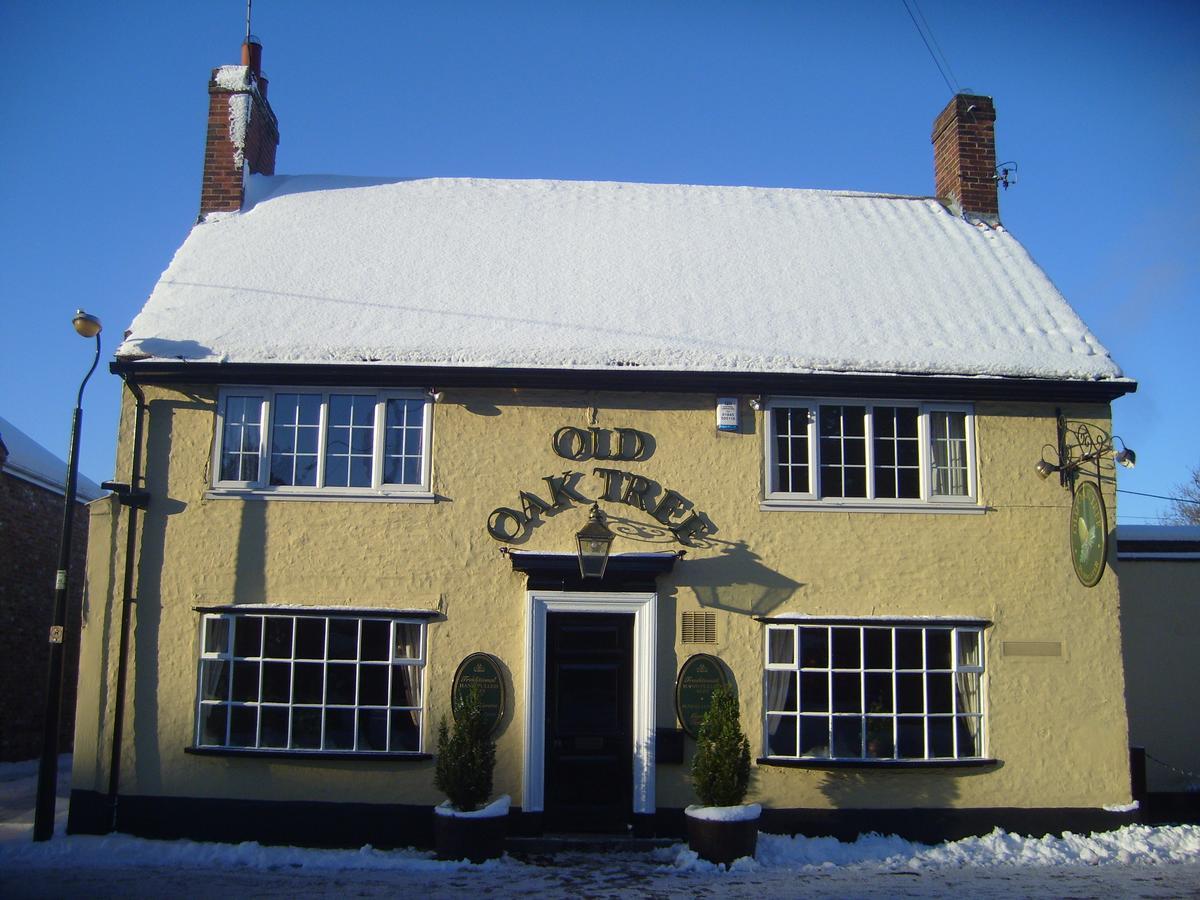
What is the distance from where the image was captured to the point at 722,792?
9203 millimetres

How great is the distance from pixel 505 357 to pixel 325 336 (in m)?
1.88

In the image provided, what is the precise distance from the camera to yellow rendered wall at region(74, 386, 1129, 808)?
10.0 meters

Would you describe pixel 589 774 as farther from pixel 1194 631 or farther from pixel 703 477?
pixel 1194 631

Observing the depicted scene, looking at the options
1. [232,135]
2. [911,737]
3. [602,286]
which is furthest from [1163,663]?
[232,135]

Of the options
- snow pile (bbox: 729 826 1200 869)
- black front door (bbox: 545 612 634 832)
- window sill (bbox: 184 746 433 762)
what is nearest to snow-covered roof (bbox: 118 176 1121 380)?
black front door (bbox: 545 612 634 832)

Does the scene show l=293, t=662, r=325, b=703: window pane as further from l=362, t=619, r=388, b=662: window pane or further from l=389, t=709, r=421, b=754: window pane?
l=389, t=709, r=421, b=754: window pane

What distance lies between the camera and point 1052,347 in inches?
435

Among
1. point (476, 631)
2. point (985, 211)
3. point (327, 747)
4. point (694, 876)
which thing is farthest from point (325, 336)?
point (985, 211)

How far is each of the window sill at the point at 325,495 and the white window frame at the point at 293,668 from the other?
1.09 m

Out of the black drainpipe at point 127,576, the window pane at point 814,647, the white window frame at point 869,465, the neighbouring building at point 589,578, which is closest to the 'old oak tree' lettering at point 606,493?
the neighbouring building at point 589,578

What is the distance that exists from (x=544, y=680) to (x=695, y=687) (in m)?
1.45

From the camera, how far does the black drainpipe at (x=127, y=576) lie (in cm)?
989

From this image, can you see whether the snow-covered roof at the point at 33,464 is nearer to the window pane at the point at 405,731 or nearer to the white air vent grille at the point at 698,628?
the window pane at the point at 405,731

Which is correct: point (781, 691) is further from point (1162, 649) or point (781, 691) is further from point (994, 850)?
point (1162, 649)
